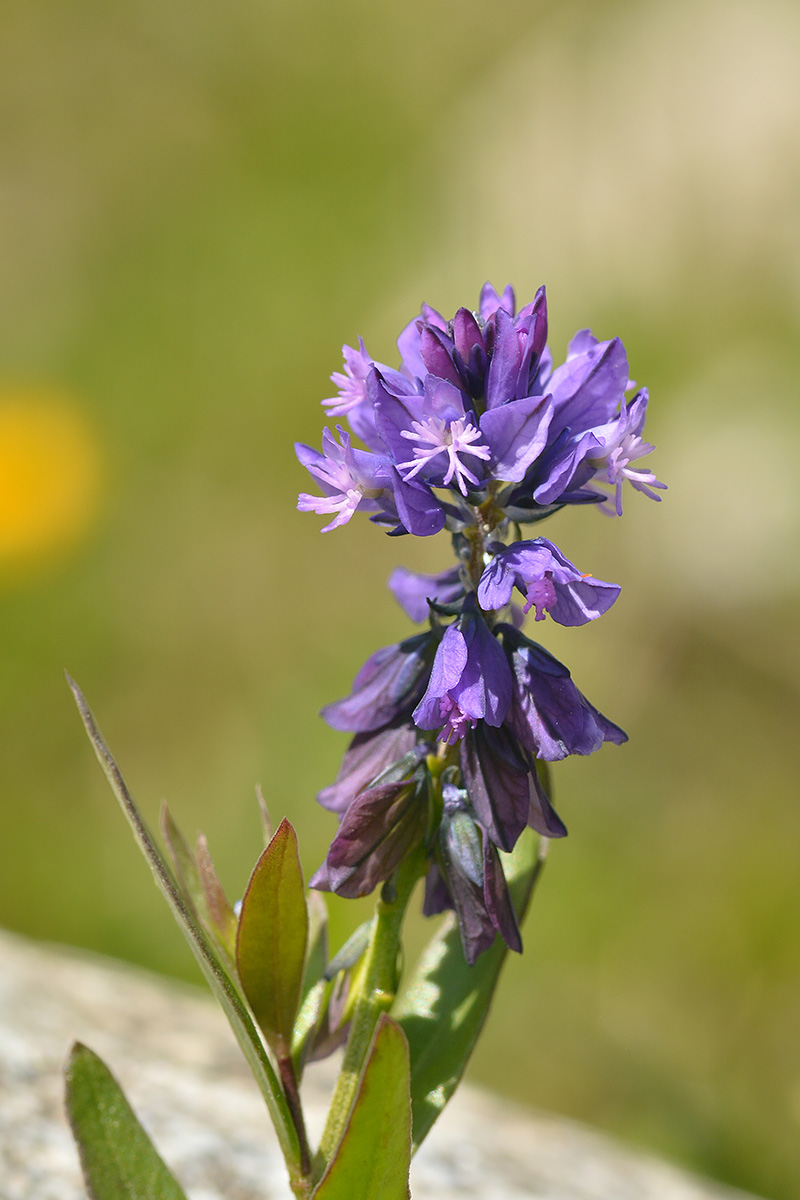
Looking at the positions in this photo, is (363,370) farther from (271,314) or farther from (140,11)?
(140,11)

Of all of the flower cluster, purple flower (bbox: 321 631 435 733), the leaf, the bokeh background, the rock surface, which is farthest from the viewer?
the bokeh background

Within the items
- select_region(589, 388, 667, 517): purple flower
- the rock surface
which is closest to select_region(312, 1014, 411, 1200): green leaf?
select_region(589, 388, 667, 517): purple flower

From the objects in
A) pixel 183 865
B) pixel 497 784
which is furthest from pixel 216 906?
pixel 497 784

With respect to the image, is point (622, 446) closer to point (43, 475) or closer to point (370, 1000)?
point (370, 1000)

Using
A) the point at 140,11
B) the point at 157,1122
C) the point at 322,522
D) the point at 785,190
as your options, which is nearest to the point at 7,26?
the point at 140,11

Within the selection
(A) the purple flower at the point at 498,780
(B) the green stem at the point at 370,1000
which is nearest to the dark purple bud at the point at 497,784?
(A) the purple flower at the point at 498,780

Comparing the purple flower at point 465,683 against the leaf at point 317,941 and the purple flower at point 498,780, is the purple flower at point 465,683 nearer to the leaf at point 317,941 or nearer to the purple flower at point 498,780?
the purple flower at point 498,780

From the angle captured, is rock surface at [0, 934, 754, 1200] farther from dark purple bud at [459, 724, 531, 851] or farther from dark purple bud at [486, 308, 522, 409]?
dark purple bud at [486, 308, 522, 409]
